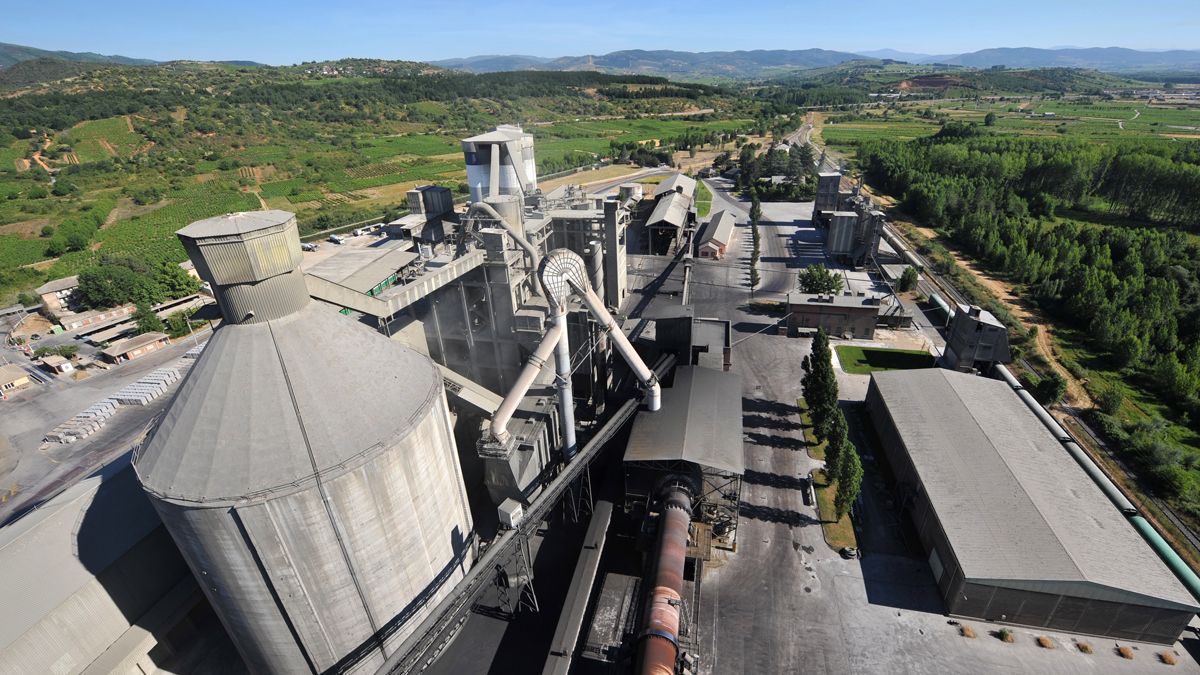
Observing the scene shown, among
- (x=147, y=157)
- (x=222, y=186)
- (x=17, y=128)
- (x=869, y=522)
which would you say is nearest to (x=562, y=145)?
(x=222, y=186)

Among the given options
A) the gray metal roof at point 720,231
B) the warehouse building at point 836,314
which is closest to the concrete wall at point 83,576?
the warehouse building at point 836,314

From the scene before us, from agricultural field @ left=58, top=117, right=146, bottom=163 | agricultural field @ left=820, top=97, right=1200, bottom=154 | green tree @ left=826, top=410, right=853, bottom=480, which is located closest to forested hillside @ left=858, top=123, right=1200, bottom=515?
green tree @ left=826, top=410, right=853, bottom=480

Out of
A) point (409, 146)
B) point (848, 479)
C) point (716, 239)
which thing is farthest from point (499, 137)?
point (409, 146)

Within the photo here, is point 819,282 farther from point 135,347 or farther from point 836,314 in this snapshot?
point 135,347

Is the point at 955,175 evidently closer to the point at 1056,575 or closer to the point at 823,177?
the point at 823,177

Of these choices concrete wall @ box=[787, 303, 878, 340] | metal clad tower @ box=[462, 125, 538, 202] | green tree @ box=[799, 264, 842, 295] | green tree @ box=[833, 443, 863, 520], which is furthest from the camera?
green tree @ box=[799, 264, 842, 295]

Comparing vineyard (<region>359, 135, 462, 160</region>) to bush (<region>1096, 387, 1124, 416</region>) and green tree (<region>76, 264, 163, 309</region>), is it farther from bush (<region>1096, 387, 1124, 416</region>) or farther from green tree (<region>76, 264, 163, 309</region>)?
bush (<region>1096, 387, 1124, 416</region>)
